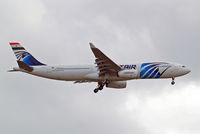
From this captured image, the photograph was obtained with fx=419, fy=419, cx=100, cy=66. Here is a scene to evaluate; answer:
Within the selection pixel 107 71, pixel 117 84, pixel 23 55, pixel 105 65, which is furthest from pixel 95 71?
pixel 23 55

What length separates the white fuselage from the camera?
6988 cm

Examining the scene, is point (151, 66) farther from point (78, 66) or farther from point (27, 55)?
point (27, 55)

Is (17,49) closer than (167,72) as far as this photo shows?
No

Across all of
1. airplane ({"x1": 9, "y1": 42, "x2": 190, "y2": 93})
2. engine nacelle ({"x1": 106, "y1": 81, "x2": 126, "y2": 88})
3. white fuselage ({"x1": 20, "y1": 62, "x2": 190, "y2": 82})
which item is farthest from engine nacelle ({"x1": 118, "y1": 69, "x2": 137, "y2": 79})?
engine nacelle ({"x1": 106, "y1": 81, "x2": 126, "y2": 88})

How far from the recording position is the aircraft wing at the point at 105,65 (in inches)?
2653

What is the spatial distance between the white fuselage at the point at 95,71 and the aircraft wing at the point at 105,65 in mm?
824

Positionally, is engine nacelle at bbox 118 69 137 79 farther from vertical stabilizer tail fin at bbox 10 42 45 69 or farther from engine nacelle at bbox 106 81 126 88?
vertical stabilizer tail fin at bbox 10 42 45 69

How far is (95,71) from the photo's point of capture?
70.6 metres

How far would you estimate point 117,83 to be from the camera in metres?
75.6

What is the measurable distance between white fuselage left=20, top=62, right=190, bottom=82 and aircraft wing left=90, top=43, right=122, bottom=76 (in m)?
0.82

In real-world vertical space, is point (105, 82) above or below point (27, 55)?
below

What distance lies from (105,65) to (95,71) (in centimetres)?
283

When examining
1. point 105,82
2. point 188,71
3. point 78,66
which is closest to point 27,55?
point 78,66

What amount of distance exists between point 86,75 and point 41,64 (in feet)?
28.1
